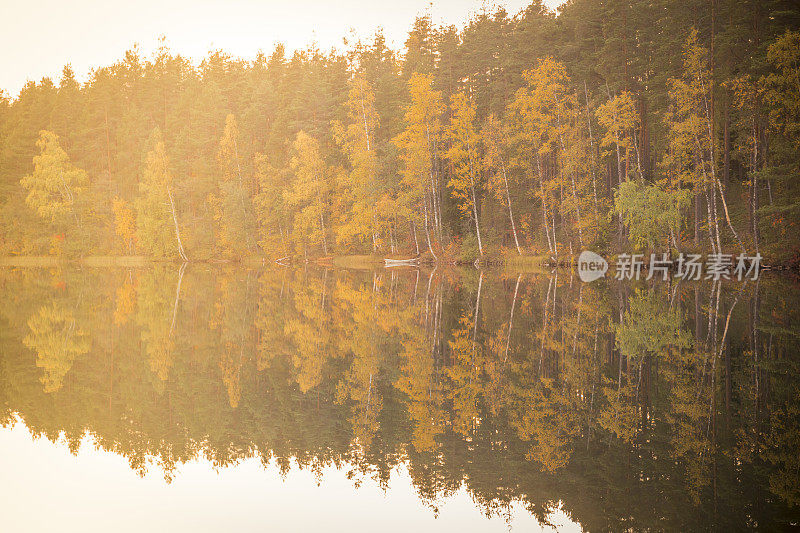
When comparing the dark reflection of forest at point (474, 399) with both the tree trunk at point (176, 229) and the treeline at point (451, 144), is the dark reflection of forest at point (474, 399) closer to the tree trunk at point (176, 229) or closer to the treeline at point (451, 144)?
the treeline at point (451, 144)

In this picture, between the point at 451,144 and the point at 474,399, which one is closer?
the point at 474,399

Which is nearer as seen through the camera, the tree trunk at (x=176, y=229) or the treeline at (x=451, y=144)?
the treeline at (x=451, y=144)

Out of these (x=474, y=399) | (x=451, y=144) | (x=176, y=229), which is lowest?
(x=474, y=399)

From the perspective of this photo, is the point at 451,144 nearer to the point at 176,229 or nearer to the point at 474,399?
the point at 176,229

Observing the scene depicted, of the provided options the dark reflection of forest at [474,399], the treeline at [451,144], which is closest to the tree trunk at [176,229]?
the treeline at [451,144]

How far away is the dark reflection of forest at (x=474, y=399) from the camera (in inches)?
246

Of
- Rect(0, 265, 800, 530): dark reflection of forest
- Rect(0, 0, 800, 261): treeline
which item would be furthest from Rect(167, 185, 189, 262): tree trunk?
Rect(0, 265, 800, 530): dark reflection of forest

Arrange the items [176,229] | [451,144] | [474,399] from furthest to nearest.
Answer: [176,229]
[451,144]
[474,399]

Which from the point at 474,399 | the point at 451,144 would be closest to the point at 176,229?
the point at 451,144

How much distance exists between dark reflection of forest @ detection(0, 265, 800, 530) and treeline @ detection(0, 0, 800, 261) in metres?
20.5

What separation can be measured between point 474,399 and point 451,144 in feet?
153

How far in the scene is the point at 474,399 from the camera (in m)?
9.17

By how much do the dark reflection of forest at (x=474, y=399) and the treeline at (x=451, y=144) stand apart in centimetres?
2047

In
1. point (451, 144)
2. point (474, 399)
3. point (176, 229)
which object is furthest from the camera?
point (176, 229)
